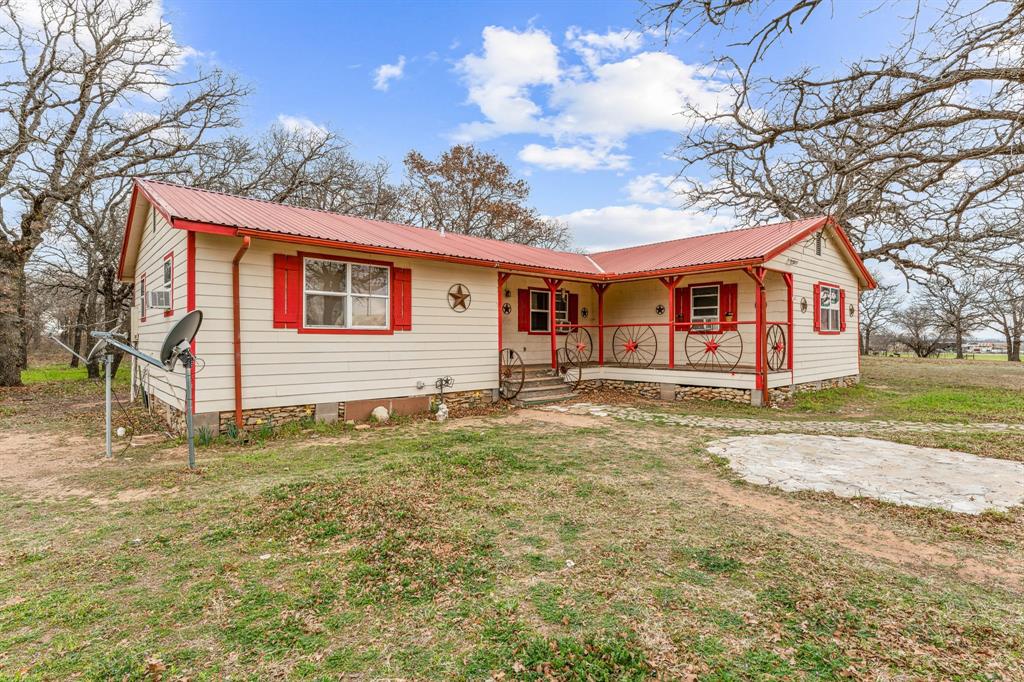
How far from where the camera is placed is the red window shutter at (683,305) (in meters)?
11.8

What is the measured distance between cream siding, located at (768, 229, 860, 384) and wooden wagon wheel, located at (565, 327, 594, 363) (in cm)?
463

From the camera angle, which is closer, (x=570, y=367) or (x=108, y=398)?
(x=108, y=398)

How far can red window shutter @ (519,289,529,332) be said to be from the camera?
472 inches

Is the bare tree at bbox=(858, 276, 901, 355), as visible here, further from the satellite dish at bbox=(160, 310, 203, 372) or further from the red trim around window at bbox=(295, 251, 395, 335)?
the satellite dish at bbox=(160, 310, 203, 372)

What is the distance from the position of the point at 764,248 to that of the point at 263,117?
1835cm

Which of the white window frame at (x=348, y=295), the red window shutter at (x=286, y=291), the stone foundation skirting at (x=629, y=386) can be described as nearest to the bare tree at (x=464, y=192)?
the stone foundation skirting at (x=629, y=386)

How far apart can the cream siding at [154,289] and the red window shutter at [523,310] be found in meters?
6.97

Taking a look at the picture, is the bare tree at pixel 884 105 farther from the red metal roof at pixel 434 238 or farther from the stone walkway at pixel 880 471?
the stone walkway at pixel 880 471

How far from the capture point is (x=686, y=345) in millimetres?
11844

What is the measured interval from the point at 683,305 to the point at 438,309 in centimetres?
618

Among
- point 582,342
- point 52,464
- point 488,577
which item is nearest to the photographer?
point 488,577

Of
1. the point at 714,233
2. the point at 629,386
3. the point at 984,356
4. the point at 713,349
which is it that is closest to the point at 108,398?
the point at 629,386

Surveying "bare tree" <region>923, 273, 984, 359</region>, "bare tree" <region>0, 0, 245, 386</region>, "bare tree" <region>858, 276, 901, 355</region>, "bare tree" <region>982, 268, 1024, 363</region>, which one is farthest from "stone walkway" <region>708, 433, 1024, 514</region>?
"bare tree" <region>858, 276, 901, 355</region>

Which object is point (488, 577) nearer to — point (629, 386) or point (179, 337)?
point (179, 337)
